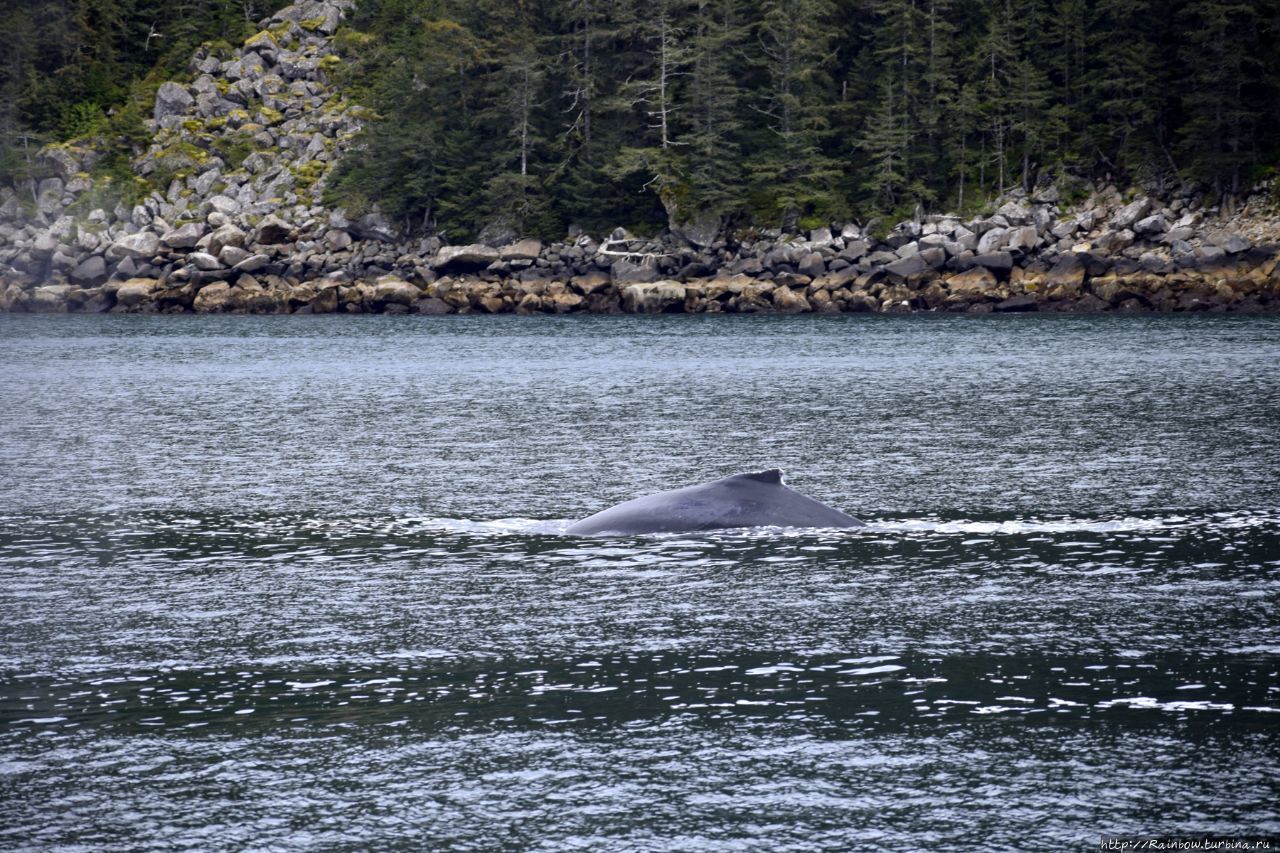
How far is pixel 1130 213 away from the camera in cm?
10994

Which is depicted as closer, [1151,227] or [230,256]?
[1151,227]

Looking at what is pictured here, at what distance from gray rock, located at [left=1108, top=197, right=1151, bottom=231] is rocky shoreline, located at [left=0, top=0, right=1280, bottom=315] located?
144 millimetres

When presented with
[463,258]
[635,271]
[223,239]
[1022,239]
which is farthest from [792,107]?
[223,239]

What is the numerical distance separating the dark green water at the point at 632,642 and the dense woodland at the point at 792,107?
8746 cm

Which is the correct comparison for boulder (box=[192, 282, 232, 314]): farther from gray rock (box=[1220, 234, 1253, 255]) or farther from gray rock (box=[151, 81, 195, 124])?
gray rock (box=[1220, 234, 1253, 255])

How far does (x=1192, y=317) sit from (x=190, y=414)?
69877 millimetres

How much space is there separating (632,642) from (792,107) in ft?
383

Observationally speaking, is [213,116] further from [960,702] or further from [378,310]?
[960,702]

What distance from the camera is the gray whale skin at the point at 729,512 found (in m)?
21.7

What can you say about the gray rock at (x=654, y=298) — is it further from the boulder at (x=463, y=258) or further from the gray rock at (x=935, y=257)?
the gray rock at (x=935, y=257)

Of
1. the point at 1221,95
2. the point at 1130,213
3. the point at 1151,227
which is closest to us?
the point at 1151,227

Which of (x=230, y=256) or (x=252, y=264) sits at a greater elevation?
(x=230, y=256)

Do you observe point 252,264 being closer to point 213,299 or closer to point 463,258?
point 213,299

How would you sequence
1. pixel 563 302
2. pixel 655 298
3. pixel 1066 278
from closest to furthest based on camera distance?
pixel 1066 278 < pixel 655 298 < pixel 563 302
